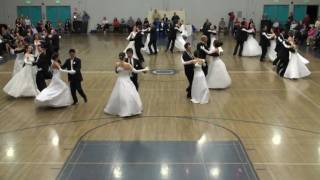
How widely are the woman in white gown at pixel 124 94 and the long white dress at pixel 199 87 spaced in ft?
6.00

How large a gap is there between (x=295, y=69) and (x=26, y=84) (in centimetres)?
905

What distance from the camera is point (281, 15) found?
3244 cm

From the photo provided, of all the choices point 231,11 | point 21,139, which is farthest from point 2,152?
point 231,11

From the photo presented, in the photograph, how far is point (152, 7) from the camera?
32.5m

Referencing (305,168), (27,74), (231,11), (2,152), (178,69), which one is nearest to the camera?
(305,168)

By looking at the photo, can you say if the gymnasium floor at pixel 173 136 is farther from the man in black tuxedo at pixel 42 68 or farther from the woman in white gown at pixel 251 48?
the woman in white gown at pixel 251 48

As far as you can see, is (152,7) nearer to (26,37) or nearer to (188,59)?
(26,37)

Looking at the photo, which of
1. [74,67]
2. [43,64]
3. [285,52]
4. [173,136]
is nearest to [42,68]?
[43,64]

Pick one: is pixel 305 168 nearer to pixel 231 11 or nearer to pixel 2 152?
pixel 2 152

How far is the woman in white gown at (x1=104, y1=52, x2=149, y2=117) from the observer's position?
34.0 feet

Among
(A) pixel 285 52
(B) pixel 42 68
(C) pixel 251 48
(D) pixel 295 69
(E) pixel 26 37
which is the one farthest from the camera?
(E) pixel 26 37

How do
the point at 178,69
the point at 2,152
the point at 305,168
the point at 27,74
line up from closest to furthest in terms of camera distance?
the point at 305,168 < the point at 2,152 < the point at 27,74 < the point at 178,69

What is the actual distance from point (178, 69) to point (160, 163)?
9304 millimetres

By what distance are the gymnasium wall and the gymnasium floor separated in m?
18.9
